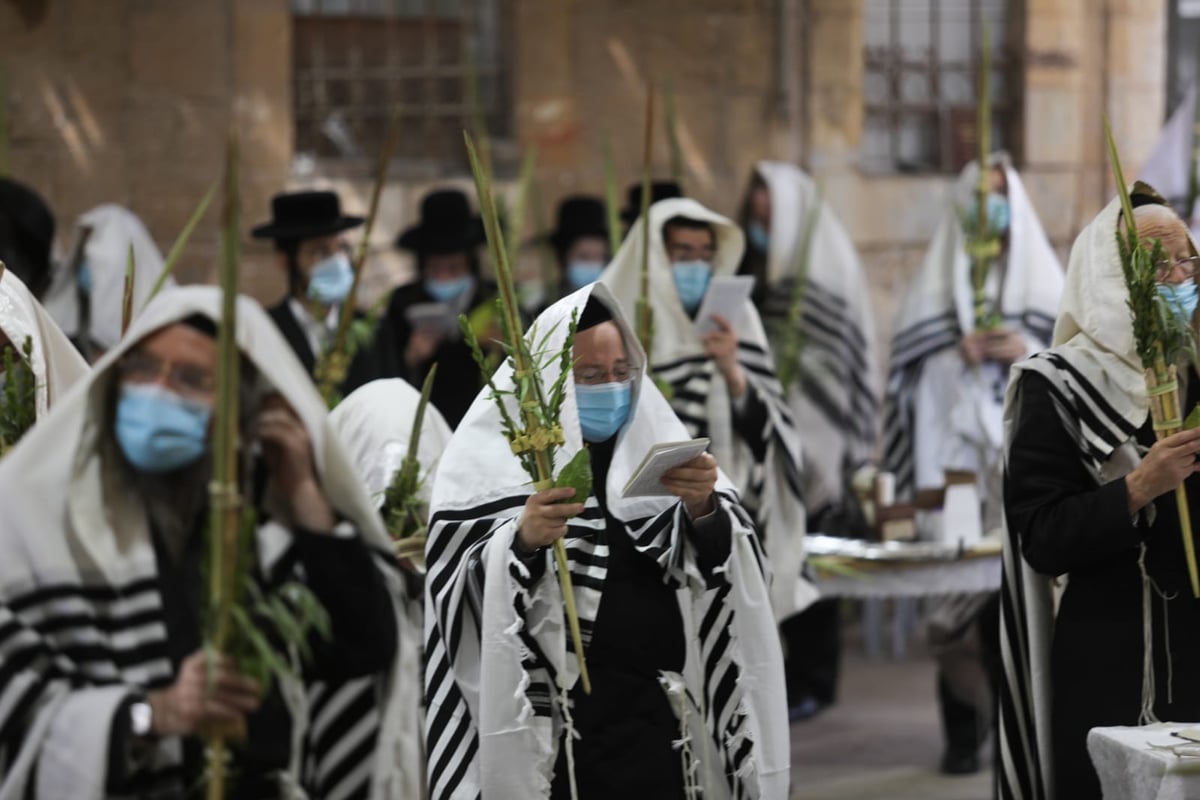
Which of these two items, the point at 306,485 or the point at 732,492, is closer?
the point at 306,485

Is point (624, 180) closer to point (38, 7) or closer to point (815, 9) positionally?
point (815, 9)

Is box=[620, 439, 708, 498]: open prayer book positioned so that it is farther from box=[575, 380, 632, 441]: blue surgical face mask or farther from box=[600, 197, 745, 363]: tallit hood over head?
box=[600, 197, 745, 363]: tallit hood over head

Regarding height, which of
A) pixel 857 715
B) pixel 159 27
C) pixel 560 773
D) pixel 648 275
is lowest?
pixel 857 715

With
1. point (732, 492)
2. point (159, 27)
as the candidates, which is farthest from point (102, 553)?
point (159, 27)

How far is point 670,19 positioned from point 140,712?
325 inches

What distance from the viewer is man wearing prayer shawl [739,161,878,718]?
8969 millimetres

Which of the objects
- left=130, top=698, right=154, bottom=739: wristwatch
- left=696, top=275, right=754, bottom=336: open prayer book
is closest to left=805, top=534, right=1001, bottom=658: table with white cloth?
left=696, top=275, right=754, bottom=336: open prayer book

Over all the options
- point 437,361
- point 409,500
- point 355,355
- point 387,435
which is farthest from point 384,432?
point 355,355

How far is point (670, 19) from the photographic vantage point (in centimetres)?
1095

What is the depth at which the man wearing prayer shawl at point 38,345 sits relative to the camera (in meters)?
4.41

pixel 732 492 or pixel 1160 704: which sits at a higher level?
pixel 732 492

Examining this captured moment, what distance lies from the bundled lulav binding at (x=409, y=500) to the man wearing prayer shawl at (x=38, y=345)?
81cm

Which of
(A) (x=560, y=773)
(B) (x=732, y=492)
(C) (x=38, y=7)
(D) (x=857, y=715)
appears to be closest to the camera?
(A) (x=560, y=773)

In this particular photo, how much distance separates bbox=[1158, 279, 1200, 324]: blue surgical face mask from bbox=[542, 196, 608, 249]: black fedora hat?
523 cm
